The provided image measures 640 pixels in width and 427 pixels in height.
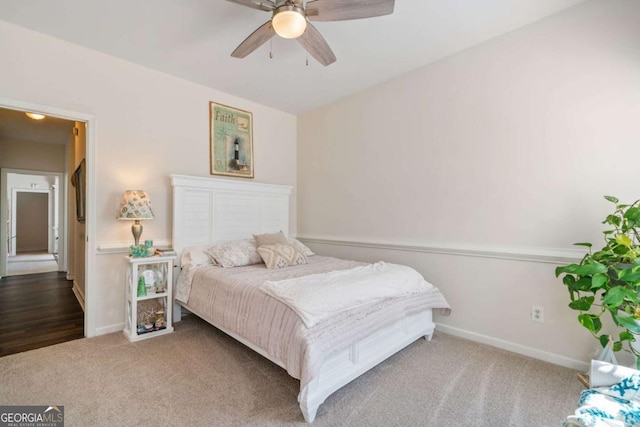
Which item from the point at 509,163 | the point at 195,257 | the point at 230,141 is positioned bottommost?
the point at 195,257

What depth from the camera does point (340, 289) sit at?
1.97 meters

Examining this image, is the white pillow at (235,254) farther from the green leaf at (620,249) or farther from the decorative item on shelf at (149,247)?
the green leaf at (620,249)

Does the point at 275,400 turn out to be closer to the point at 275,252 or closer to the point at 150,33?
the point at 275,252

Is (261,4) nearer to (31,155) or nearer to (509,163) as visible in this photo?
(509,163)

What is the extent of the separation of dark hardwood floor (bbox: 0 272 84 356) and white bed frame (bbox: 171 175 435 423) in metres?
1.06

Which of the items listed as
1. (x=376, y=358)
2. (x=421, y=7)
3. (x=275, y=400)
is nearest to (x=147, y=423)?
(x=275, y=400)

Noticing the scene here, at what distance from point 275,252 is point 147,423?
5.42 ft

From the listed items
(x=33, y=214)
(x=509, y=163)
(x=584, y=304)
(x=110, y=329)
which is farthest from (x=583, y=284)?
(x=33, y=214)

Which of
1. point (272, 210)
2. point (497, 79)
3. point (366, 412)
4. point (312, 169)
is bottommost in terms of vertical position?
point (366, 412)

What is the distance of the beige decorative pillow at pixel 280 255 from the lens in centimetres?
290

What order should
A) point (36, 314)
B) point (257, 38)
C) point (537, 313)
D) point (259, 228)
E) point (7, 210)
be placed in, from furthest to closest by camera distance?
point (7, 210) → point (259, 228) → point (36, 314) → point (537, 313) → point (257, 38)

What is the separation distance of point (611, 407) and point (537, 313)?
141 cm

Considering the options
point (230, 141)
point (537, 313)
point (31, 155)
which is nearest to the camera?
point (537, 313)

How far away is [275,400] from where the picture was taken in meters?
1.81
